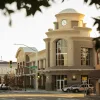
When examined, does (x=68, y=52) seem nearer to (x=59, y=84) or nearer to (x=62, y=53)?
(x=62, y=53)

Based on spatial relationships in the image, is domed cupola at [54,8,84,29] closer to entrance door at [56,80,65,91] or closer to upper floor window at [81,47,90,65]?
upper floor window at [81,47,90,65]

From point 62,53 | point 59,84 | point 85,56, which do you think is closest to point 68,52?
point 62,53

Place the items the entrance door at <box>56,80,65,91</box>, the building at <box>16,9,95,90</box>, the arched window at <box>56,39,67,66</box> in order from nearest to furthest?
the building at <box>16,9,95,90</box> → the arched window at <box>56,39,67,66</box> → the entrance door at <box>56,80,65,91</box>

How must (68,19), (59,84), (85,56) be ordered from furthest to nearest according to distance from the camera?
(59,84), (85,56), (68,19)

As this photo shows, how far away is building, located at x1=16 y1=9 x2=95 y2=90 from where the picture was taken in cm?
7050

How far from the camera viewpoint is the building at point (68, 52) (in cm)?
7050

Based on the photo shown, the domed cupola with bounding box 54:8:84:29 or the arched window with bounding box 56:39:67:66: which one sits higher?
the domed cupola with bounding box 54:8:84:29

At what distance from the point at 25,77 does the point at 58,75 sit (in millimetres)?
27204

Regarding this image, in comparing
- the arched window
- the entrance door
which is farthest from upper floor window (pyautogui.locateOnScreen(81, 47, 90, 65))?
the entrance door

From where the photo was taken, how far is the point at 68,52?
234ft

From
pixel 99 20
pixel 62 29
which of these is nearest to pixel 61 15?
pixel 62 29

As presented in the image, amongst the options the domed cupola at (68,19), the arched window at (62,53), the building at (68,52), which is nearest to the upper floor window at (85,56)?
the building at (68,52)

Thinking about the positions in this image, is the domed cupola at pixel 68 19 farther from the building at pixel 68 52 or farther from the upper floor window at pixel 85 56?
the upper floor window at pixel 85 56

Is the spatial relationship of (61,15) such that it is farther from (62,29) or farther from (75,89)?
(75,89)
